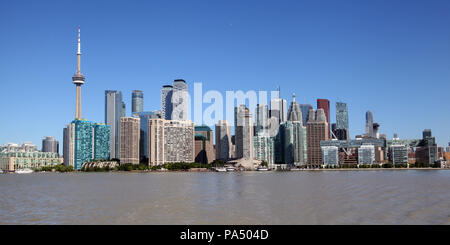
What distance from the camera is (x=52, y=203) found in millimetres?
57281
